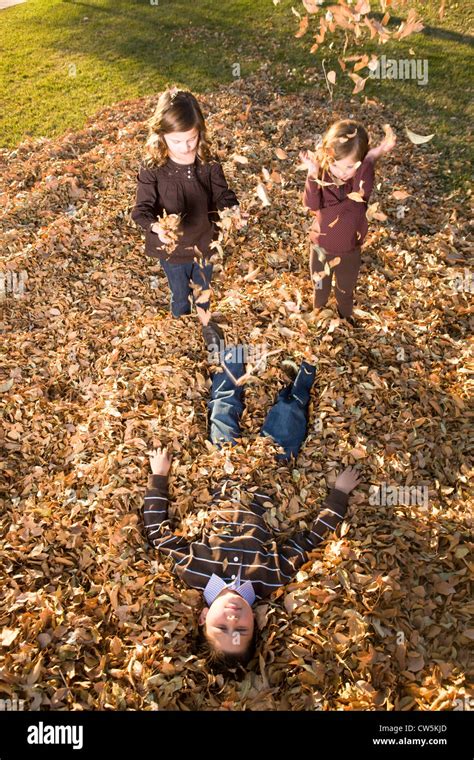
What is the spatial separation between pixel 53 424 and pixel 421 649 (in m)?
3.86

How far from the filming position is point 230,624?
3389mm

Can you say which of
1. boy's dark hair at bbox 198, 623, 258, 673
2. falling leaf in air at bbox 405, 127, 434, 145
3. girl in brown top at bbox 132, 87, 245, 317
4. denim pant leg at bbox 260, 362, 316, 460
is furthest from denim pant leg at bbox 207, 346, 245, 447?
falling leaf in air at bbox 405, 127, 434, 145

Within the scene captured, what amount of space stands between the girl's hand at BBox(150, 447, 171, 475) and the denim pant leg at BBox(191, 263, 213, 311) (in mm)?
1730

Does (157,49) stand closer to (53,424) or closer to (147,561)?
(53,424)

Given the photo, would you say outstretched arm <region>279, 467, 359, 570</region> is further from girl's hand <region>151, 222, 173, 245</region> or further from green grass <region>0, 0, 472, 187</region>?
green grass <region>0, 0, 472, 187</region>

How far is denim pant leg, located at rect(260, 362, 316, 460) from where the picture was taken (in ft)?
15.0

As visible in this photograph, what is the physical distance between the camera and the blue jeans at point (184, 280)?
514 centimetres

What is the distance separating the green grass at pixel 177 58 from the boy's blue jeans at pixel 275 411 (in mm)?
5021

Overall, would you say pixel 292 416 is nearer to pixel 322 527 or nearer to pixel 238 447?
pixel 238 447

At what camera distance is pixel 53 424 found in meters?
5.05

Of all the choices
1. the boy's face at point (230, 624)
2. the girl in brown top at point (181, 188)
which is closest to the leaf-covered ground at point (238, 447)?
the boy's face at point (230, 624)

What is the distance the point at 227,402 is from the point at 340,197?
224 centimetres

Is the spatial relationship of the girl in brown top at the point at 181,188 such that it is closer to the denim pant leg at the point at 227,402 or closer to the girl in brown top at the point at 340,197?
the denim pant leg at the point at 227,402

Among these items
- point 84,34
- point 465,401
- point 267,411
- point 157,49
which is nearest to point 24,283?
point 267,411
